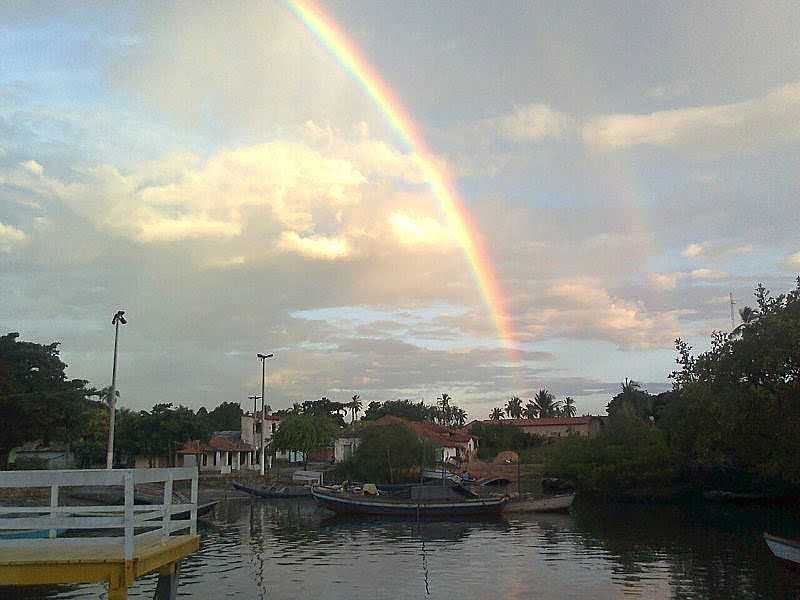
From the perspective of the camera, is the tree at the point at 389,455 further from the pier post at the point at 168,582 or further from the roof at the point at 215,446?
the pier post at the point at 168,582

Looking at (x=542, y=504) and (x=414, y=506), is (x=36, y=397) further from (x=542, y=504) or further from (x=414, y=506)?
(x=542, y=504)

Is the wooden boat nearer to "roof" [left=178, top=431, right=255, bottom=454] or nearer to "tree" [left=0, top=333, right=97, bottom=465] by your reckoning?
"roof" [left=178, top=431, right=255, bottom=454]

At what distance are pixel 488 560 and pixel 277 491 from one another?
37.3 meters

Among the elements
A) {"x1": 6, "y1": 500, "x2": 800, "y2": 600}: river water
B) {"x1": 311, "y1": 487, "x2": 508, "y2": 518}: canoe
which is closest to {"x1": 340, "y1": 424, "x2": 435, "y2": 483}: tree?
{"x1": 311, "y1": 487, "x2": 508, "y2": 518}: canoe

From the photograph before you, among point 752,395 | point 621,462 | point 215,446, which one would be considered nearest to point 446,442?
point 215,446

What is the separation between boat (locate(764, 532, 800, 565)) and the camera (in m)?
25.0

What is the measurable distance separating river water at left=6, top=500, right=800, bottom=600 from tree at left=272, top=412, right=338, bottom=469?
30.4 m

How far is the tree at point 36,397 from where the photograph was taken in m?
48.2

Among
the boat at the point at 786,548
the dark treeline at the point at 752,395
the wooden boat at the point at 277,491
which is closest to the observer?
the boat at the point at 786,548

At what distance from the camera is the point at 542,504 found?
177 ft

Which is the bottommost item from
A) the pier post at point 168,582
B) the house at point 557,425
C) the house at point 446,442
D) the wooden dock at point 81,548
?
the pier post at point 168,582

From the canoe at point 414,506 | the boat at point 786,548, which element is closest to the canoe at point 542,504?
the canoe at point 414,506

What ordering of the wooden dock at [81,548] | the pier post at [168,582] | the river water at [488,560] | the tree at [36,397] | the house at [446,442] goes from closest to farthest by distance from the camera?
the wooden dock at [81,548] < the pier post at [168,582] < the river water at [488,560] < the tree at [36,397] < the house at [446,442]

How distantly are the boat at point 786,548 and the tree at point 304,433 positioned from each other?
58822 millimetres
